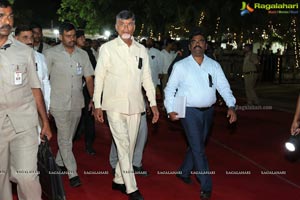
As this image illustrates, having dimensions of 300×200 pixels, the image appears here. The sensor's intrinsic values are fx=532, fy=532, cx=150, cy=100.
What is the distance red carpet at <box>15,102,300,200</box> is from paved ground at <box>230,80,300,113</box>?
3451 mm

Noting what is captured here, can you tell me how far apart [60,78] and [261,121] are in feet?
22.7

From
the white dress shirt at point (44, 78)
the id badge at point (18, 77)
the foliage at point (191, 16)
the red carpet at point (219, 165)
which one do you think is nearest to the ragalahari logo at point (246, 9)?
the foliage at point (191, 16)

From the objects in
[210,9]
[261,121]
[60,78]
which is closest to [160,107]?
→ [261,121]

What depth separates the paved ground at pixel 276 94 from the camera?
15123mm

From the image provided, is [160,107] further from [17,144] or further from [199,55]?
[17,144]

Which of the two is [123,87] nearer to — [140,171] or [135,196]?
[135,196]

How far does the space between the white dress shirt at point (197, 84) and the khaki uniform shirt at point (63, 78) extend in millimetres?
1140

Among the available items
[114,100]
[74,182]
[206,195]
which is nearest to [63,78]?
[114,100]

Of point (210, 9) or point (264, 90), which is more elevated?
point (210, 9)

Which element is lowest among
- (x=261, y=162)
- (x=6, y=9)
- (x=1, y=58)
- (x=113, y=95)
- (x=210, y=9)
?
(x=261, y=162)

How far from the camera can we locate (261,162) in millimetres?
7910

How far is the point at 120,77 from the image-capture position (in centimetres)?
575

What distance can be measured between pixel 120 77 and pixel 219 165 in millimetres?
2667

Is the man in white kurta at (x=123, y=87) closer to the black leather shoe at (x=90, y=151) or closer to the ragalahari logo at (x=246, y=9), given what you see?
the black leather shoe at (x=90, y=151)
